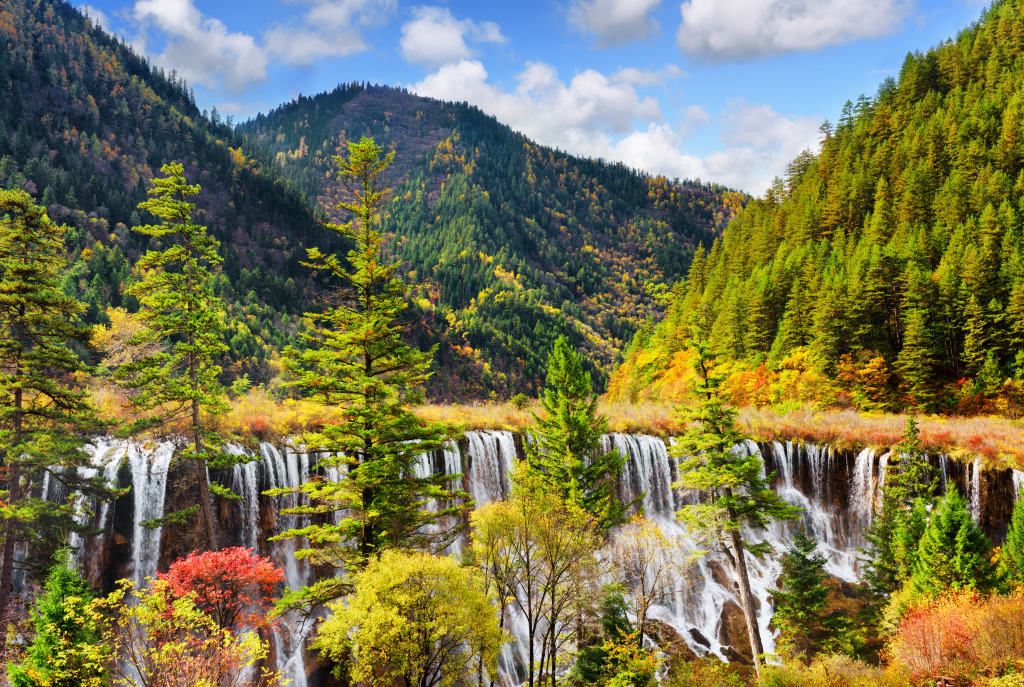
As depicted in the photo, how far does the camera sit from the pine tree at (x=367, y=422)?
55.8 feet

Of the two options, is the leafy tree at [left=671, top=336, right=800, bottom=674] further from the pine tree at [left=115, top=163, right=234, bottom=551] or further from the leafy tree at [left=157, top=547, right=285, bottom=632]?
the pine tree at [left=115, top=163, right=234, bottom=551]

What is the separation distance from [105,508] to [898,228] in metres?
68.4

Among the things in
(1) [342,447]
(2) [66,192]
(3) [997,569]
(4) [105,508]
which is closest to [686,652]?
(3) [997,569]

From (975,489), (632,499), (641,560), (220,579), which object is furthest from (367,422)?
(975,489)

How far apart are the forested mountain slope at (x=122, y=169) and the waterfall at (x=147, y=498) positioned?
30273mm

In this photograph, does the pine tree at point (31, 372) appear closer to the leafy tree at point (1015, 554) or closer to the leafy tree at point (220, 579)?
the leafy tree at point (220, 579)

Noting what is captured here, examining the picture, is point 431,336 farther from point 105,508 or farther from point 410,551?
point 410,551

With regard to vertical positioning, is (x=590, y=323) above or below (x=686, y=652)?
above

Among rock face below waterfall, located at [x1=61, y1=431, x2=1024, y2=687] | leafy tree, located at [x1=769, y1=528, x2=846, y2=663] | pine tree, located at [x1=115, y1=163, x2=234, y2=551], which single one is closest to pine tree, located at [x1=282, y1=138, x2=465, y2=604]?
rock face below waterfall, located at [x1=61, y1=431, x2=1024, y2=687]

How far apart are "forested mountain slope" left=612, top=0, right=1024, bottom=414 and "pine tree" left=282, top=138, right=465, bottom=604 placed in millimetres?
28689

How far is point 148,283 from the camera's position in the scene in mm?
19562

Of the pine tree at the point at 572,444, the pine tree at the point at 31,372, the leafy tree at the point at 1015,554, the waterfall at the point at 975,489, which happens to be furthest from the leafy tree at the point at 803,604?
the pine tree at the point at 31,372

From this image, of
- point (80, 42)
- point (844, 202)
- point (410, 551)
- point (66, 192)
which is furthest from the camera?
point (80, 42)

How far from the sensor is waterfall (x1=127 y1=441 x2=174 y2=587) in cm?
2310
